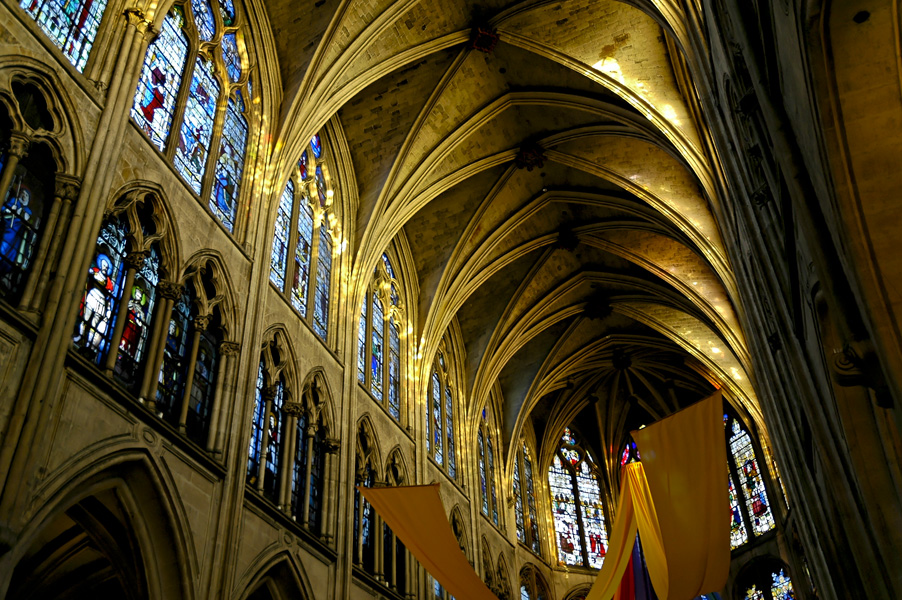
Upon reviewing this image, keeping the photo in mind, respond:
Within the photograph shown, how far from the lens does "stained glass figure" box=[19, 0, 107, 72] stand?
902 centimetres

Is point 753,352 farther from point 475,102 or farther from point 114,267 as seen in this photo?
point 114,267

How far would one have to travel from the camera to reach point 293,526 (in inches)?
458

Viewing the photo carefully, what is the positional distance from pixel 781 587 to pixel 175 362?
20.3 m

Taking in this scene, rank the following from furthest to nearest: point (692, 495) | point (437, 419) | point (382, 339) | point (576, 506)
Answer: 1. point (576, 506)
2. point (437, 419)
3. point (382, 339)
4. point (692, 495)

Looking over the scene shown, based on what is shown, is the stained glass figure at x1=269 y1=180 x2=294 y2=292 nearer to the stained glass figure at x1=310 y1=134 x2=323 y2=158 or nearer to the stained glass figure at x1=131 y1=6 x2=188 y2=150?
the stained glass figure at x1=310 y1=134 x2=323 y2=158

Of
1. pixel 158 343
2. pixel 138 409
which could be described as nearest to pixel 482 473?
pixel 158 343

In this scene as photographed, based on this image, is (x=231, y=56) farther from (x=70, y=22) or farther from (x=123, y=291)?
(x=123, y=291)

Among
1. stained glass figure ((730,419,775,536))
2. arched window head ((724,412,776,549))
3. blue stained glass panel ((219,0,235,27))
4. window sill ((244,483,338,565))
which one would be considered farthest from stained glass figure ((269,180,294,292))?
stained glass figure ((730,419,775,536))

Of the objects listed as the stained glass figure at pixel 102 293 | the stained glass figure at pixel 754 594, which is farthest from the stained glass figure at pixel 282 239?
the stained glass figure at pixel 754 594

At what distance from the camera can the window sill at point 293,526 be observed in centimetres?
1084

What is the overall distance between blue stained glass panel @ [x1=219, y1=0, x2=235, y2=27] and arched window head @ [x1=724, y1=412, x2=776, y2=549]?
19598mm

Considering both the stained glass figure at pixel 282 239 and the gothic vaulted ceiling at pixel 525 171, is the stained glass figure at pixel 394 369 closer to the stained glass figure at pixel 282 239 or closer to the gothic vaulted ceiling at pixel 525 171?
the gothic vaulted ceiling at pixel 525 171

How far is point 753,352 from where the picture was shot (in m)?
14.2

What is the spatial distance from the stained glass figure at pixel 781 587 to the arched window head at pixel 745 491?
4.23ft
